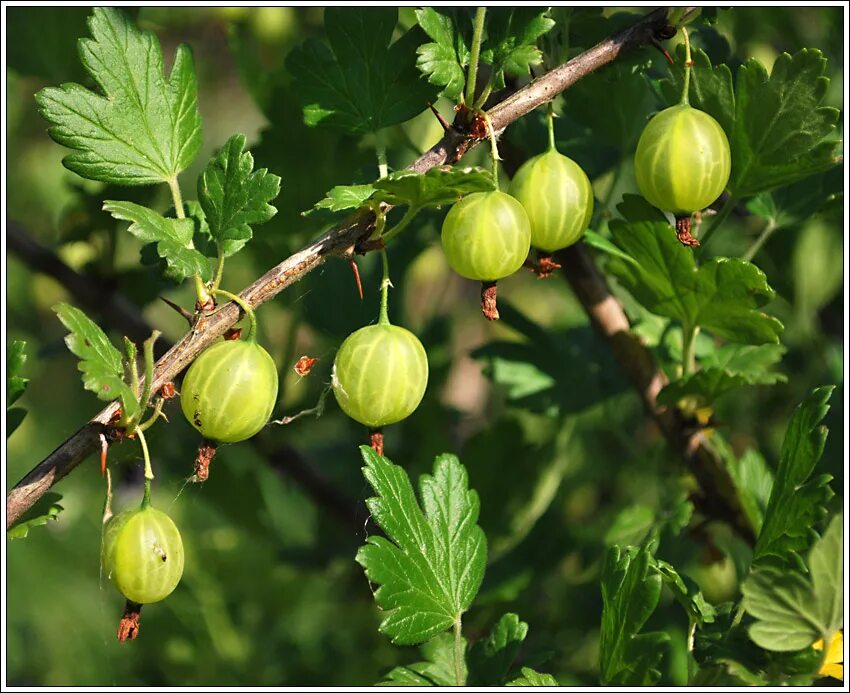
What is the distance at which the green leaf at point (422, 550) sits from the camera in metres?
0.81

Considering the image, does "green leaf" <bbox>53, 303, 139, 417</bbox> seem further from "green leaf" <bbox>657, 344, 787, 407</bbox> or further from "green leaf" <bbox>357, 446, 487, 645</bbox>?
"green leaf" <bbox>657, 344, 787, 407</bbox>

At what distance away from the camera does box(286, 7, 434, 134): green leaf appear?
905mm

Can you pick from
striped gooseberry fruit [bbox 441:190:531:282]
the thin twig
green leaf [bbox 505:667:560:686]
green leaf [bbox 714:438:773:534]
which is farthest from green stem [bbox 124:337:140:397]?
green leaf [bbox 714:438:773:534]

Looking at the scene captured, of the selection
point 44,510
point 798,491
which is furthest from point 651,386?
point 44,510

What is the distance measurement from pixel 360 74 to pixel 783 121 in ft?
1.29

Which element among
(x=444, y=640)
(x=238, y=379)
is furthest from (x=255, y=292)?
(x=444, y=640)

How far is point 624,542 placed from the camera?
1177mm

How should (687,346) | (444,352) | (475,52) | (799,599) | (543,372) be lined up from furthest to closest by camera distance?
(444,352) < (543,372) < (687,346) < (475,52) < (799,599)

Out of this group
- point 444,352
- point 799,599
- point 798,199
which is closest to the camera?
point 799,599

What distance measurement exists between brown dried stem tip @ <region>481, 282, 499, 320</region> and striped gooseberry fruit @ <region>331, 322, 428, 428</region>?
0.07 metres

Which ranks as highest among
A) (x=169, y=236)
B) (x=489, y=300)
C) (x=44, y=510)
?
(x=169, y=236)

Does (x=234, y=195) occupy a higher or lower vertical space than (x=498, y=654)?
higher

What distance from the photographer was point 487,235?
0.76 m

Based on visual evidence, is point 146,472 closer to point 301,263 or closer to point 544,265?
point 301,263
